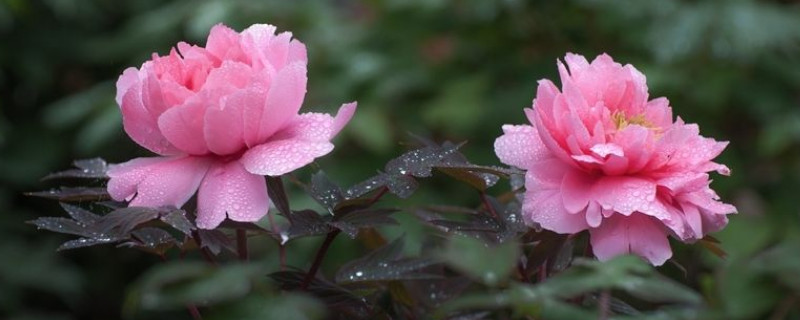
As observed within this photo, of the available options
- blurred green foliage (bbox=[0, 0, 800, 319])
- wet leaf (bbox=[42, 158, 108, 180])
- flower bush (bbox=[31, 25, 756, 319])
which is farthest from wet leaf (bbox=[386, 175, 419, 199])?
blurred green foliage (bbox=[0, 0, 800, 319])

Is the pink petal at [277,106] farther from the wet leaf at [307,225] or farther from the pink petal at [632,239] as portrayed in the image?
the pink petal at [632,239]

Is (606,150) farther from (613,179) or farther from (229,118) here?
(229,118)

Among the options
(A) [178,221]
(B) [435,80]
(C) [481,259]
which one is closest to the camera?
(C) [481,259]

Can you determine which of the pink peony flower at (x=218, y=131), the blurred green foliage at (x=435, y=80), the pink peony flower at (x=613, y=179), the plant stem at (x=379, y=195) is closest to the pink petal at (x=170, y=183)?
the pink peony flower at (x=218, y=131)

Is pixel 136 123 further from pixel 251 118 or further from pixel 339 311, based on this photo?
pixel 339 311

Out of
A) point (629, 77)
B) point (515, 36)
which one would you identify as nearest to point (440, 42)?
point (515, 36)

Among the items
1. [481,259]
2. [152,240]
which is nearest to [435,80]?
[152,240]
